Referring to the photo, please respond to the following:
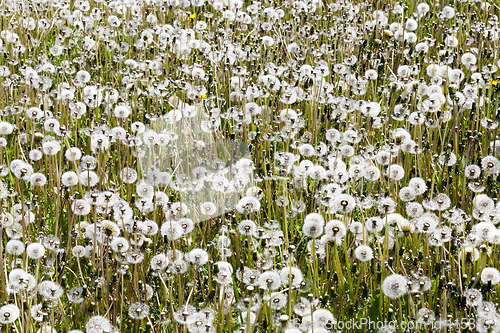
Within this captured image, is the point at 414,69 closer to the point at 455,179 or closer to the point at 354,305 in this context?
the point at 455,179

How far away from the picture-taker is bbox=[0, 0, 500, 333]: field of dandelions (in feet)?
→ 7.02

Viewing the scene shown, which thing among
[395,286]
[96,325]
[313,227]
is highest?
[313,227]

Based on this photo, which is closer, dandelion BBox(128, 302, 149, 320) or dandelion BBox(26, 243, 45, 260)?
dandelion BBox(128, 302, 149, 320)

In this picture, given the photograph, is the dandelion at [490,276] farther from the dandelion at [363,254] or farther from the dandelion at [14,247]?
the dandelion at [14,247]

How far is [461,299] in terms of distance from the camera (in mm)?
1913

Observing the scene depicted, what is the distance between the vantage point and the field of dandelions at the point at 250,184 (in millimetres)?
2139

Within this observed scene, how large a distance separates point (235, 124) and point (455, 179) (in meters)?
1.36

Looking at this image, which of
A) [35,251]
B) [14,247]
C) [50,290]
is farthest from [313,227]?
[14,247]

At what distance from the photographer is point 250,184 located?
3.04 metres

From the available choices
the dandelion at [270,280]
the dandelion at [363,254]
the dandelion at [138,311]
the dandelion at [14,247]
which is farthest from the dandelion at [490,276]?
the dandelion at [14,247]

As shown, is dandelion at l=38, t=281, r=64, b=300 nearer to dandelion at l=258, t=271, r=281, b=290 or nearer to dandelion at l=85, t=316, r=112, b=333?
dandelion at l=85, t=316, r=112, b=333

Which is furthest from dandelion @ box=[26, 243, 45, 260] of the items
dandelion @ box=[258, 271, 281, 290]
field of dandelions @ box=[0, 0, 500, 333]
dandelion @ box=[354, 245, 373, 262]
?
dandelion @ box=[354, 245, 373, 262]

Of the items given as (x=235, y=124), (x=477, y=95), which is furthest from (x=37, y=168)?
(x=477, y=95)

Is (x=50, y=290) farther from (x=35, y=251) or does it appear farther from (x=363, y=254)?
(x=363, y=254)
